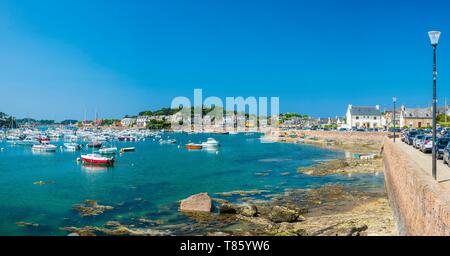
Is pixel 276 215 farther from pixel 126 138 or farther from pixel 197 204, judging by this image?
pixel 126 138

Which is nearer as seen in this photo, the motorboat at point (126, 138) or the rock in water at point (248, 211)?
the rock in water at point (248, 211)

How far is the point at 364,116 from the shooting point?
137 m

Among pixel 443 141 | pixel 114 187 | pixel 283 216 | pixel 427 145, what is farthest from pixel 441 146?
pixel 114 187

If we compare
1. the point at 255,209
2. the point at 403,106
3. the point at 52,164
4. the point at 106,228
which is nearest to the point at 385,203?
the point at 255,209

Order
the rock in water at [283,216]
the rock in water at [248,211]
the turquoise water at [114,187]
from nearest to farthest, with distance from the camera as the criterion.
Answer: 1. the rock in water at [283,216]
2. the rock in water at [248,211]
3. the turquoise water at [114,187]

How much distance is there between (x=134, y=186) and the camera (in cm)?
4122

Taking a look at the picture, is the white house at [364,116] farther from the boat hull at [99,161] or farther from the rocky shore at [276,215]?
the rocky shore at [276,215]

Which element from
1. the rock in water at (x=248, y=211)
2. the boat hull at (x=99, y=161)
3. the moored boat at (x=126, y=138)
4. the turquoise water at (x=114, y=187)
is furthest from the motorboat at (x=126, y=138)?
the rock in water at (x=248, y=211)

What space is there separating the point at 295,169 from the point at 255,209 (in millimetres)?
28289

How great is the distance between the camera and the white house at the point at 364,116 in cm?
13488

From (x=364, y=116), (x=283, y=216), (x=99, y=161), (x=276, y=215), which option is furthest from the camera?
(x=364, y=116)

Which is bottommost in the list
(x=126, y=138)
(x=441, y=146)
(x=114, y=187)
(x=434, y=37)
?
(x=114, y=187)

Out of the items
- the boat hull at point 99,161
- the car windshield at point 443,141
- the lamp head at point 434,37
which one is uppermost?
the lamp head at point 434,37
